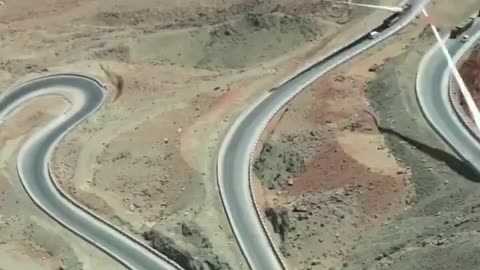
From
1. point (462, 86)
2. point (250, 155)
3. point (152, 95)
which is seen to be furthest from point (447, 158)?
point (152, 95)

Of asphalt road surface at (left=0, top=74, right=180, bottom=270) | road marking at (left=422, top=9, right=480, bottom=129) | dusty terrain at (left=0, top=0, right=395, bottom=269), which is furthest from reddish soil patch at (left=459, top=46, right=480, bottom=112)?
asphalt road surface at (left=0, top=74, right=180, bottom=270)

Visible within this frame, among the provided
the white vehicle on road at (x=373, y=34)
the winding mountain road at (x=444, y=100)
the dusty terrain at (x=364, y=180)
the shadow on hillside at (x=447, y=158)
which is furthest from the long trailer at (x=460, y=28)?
the shadow on hillside at (x=447, y=158)

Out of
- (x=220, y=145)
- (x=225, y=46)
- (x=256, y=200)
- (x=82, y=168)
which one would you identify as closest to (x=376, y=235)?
(x=256, y=200)

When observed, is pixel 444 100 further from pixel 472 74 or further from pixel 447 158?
pixel 447 158

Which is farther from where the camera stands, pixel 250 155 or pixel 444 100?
pixel 444 100

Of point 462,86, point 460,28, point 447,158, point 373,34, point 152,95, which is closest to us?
point 447,158

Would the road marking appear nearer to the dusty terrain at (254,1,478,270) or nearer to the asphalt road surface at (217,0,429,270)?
the dusty terrain at (254,1,478,270)
